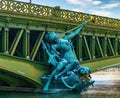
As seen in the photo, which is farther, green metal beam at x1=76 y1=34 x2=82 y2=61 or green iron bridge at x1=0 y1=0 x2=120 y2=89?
green metal beam at x1=76 y1=34 x2=82 y2=61

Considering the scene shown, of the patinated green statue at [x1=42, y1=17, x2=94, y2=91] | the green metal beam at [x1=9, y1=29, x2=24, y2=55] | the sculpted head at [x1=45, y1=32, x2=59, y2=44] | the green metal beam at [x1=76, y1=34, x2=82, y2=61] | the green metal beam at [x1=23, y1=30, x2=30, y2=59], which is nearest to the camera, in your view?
the green metal beam at [x1=9, y1=29, x2=24, y2=55]

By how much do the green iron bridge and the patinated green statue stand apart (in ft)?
2.10

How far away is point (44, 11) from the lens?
39.2 m

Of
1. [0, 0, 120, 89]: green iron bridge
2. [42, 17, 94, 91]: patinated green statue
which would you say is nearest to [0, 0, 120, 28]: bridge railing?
[0, 0, 120, 89]: green iron bridge

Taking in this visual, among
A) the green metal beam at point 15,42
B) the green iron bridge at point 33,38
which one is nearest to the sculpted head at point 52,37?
the green iron bridge at point 33,38

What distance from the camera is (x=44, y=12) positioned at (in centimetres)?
3931

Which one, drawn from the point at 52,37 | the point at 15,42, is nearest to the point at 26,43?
the point at 15,42

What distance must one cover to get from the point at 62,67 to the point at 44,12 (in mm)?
4280

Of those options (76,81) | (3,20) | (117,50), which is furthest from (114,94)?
(117,50)

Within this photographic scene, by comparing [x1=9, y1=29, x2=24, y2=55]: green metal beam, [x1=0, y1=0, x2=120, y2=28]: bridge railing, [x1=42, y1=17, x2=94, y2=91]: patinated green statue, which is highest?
[x1=0, y1=0, x2=120, y2=28]: bridge railing

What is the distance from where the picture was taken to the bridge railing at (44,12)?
118 feet

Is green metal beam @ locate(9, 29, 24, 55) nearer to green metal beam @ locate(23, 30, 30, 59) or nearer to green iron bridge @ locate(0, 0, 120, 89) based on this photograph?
green iron bridge @ locate(0, 0, 120, 89)

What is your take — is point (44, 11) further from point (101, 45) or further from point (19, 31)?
point (101, 45)

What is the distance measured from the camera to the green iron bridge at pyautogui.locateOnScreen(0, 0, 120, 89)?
35906mm
